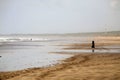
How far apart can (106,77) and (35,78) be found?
3026 mm

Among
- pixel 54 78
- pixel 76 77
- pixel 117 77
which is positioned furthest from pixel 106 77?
pixel 54 78

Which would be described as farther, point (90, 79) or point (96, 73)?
point (96, 73)

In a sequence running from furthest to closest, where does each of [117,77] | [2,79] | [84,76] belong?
[2,79]
[84,76]
[117,77]

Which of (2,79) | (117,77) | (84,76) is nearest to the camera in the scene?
(117,77)

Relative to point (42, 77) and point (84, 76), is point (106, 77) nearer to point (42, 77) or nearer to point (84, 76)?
point (84, 76)

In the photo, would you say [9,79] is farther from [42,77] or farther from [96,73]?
[96,73]

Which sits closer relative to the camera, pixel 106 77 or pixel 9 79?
pixel 106 77

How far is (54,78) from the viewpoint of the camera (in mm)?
11227

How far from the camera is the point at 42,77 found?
11.7 metres

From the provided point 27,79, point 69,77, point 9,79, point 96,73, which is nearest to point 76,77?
point 69,77

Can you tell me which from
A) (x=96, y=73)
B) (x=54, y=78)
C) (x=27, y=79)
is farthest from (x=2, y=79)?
(x=96, y=73)

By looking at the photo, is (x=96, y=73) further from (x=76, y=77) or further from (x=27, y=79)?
(x=27, y=79)

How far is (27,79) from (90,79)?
2706mm

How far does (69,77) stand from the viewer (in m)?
11.1
